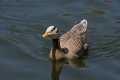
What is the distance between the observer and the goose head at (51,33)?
1258 centimetres

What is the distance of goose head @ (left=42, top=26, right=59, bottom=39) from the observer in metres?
12.6

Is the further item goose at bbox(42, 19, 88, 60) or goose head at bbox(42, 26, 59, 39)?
goose at bbox(42, 19, 88, 60)

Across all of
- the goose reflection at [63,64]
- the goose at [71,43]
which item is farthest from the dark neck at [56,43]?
the goose reflection at [63,64]

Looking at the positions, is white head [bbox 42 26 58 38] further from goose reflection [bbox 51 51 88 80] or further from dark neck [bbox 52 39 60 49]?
goose reflection [bbox 51 51 88 80]

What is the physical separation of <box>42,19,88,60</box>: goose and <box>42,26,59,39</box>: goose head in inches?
3.4

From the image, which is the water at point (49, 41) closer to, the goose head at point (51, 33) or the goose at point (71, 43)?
the goose at point (71, 43)

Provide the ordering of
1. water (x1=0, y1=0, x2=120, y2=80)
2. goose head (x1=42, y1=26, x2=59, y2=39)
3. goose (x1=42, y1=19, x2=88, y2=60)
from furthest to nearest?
goose (x1=42, y1=19, x2=88, y2=60) → water (x1=0, y1=0, x2=120, y2=80) → goose head (x1=42, y1=26, x2=59, y2=39)

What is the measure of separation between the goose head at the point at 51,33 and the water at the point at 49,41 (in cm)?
91

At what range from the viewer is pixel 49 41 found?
1453cm

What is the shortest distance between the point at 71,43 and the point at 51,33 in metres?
1.41

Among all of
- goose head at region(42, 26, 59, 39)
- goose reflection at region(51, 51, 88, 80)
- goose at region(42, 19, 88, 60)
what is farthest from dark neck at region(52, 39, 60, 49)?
goose reflection at region(51, 51, 88, 80)

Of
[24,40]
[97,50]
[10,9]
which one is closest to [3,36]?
[24,40]

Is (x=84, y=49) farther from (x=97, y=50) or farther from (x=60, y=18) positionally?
(x=60, y=18)

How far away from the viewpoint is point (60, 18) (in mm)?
15625
